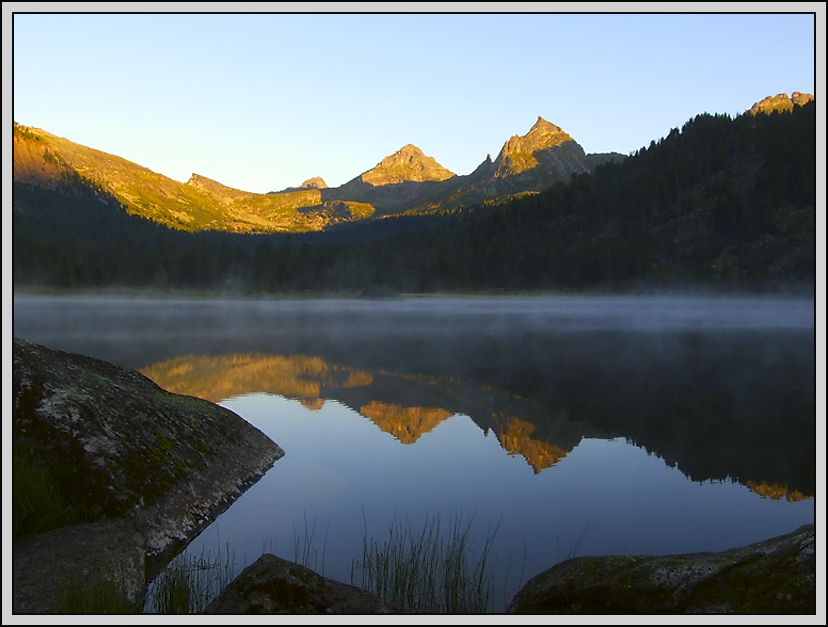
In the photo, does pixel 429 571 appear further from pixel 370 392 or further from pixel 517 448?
pixel 370 392

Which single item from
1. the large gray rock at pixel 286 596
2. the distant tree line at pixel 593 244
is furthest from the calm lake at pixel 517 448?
the distant tree line at pixel 593 244

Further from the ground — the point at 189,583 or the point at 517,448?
the point at 189,583

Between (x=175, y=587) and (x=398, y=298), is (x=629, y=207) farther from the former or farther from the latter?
(x=175, y=587)

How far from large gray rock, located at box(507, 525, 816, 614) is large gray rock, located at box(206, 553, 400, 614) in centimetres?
154

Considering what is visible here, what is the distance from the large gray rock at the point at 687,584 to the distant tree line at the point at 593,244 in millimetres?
123868

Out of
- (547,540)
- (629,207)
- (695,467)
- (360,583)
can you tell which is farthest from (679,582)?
(629,207)

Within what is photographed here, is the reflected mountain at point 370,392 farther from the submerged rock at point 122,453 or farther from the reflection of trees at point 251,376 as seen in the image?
the submerged rock at point 122,453

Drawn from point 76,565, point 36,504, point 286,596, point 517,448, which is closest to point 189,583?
point 76,565

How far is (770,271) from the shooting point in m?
118

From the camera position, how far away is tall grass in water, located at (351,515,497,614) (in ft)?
20.5

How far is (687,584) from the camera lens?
18.5 ft

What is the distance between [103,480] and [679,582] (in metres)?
6.25

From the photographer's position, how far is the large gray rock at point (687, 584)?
512 cm

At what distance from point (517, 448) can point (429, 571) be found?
610cm
